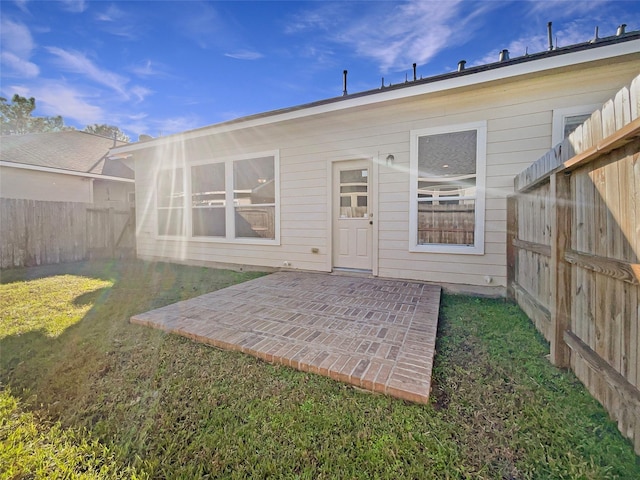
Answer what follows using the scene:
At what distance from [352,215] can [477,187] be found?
2.14 metres

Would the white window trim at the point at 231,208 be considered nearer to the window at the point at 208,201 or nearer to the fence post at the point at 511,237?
the window at the point at 208,201

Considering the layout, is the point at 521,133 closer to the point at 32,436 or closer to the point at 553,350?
the point at 553,350

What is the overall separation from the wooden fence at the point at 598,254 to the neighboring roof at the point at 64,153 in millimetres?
14519

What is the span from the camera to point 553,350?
219 centimetres

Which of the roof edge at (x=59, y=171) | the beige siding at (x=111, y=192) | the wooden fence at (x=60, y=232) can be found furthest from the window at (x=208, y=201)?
the beige siding at (x=111, y=192)

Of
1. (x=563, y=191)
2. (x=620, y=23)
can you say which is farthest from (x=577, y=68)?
(x=620, y=23)

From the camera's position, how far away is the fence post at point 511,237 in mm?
3834

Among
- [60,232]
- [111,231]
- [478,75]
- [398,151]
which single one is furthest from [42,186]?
[478,75]

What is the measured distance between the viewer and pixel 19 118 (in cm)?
2428

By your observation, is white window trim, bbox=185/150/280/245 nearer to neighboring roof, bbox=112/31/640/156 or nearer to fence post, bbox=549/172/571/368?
neighboring roof, bbox=112/31/640/156

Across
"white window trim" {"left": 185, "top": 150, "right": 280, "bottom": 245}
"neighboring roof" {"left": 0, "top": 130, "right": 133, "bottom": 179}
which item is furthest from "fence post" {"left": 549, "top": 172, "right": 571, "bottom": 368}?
"neighboring roof" {"left": 0, "top": 130, "right": 133, "bottom": 179}

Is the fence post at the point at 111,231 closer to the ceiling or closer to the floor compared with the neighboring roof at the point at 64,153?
closer to the floor

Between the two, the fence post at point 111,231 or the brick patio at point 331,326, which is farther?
the fence post at point 111,231

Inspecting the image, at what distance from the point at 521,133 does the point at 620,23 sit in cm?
391
